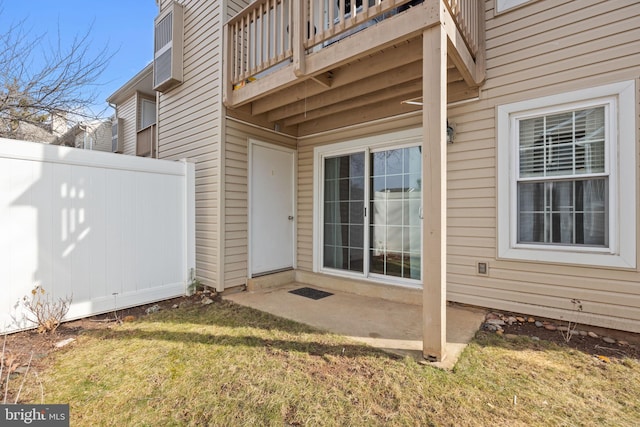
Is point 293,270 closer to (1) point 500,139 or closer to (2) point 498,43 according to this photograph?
(1) point 500,139

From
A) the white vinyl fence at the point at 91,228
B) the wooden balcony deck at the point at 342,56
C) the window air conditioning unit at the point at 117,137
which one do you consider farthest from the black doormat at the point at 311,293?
the window air conditioning unit at the point at 117,137

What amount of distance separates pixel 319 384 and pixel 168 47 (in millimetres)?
5422

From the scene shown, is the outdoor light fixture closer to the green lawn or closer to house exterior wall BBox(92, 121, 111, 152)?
the green lawn

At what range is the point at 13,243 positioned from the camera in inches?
106

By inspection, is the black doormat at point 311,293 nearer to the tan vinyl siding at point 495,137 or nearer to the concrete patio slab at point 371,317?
the concrete patio slab at point 371,317

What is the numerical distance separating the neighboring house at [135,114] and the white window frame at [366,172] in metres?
4.16

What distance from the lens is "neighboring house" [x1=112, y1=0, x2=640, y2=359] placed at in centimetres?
258

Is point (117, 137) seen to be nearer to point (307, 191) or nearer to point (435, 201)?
point (307, 191)

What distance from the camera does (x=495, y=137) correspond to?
3.21 metres

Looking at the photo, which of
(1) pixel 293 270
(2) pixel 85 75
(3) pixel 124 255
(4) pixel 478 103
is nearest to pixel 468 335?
(4) pixel 478 103

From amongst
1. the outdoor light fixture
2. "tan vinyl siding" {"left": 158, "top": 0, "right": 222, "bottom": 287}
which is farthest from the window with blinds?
"tan vinyl siding" {"left": 158, "top": 0, "right": 222, "bottom": 287}

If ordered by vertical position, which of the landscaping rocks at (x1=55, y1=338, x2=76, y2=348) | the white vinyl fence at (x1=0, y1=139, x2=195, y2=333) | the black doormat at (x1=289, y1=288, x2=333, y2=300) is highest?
the white vinyl fence at (x1=0, y1=139, x2=195, y2=333)

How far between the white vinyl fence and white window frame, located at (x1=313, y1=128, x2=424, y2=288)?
183cm

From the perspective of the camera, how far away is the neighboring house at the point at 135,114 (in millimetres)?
6984
